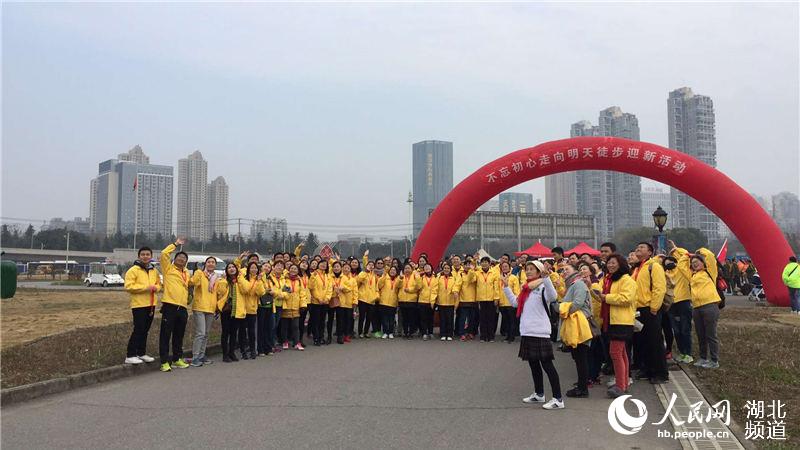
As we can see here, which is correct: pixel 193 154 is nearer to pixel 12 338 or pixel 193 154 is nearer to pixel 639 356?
pixel 12 338

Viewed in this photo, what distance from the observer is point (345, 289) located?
36.9 feet

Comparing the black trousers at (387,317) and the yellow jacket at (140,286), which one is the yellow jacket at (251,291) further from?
the black trousers at (387,317)

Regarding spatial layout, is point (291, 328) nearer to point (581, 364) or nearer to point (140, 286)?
point (140, 286)

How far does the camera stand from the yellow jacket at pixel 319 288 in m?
10.8

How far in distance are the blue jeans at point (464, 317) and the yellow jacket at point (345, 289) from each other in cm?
225

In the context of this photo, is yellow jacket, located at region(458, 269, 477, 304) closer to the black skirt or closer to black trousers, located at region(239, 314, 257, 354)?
black trousers, located at region(239, 314, 257, 354)

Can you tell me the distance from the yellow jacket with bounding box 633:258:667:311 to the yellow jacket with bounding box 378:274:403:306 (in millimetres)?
5856

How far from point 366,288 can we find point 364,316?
2.33 ft

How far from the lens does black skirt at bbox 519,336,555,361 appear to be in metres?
6.04

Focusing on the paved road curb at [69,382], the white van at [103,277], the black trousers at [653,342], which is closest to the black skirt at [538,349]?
the black trousers at [653,342]

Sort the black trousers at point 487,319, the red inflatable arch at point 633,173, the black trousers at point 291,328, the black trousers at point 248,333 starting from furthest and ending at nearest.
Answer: the red inflatable arch at point 633,173
the black trousers at point 487,319
the black trousers at point 291,328
the black trousers at point 248,333

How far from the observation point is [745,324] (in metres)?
12.3

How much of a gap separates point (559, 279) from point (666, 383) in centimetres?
348

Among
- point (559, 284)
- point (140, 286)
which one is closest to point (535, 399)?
point (559, 284)
